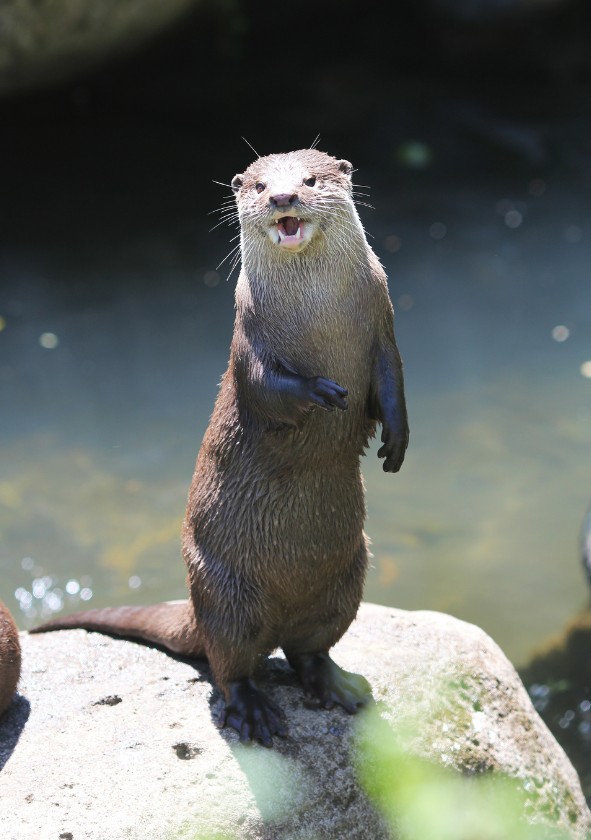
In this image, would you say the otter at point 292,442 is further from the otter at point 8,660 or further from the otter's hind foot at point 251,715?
the otter at point 8,660

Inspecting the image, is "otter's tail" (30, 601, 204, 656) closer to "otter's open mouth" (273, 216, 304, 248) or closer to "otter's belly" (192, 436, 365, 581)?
"otter's belly" (192, 436, 365, 581)

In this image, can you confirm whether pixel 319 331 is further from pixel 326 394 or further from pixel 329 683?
pixel 329 683

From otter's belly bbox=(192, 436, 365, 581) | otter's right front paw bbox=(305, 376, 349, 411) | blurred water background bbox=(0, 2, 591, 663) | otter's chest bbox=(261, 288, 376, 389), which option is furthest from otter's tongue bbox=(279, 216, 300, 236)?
blurred water background bbox=(0, 2, 591, 663)

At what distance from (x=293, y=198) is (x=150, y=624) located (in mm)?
1426

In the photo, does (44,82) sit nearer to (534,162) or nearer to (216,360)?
(216,360)

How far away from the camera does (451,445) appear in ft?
19.1

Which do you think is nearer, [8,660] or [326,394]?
[326,394]

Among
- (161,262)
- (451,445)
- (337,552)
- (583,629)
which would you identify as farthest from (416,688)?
(161,262)

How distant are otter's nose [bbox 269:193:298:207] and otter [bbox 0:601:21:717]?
1.34 m

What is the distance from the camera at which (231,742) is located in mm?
2859

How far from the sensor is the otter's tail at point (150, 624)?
10.4ft

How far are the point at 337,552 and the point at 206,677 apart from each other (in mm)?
581

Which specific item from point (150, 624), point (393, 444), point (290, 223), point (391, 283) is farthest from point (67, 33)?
point (393, 444)

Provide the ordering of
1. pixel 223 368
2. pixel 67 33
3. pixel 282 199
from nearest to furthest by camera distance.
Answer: pixel 282 199 < pixel 223 368 < pixel 67 33
